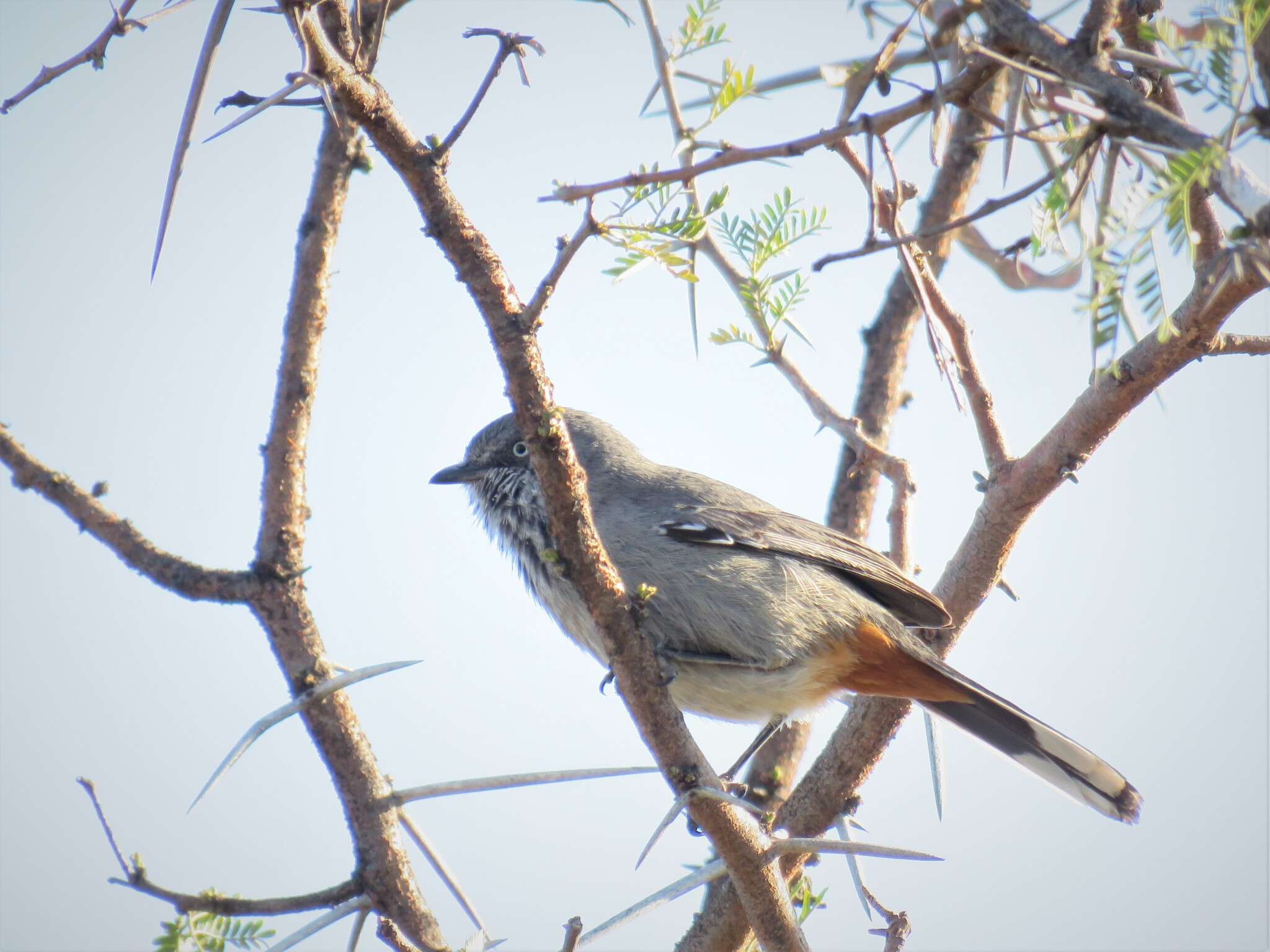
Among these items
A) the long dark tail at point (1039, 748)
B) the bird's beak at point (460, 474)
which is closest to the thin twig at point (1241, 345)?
the long dark tail at point (1039, 748)

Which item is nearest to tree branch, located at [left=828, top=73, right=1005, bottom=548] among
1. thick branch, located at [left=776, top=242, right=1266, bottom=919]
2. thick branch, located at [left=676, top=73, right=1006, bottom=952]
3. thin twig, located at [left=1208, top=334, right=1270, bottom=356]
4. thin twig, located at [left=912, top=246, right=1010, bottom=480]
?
thick branch, located at [left=676, top=73, right=1006, bottom=952]

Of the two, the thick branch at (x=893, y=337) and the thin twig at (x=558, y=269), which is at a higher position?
the thick branch at (x=893, y=337)

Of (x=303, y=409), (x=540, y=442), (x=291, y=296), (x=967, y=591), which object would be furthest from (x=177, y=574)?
(x=967, y=591)

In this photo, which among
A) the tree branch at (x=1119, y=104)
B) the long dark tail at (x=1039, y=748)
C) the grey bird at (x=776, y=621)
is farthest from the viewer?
the grey bird at (x=776, y=621)

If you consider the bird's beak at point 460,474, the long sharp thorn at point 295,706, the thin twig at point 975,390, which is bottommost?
the long sharp thorn at point 295,706

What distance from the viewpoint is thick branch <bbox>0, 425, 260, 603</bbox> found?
3553 mm

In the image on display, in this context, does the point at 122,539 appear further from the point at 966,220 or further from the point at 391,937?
the point at 966,220

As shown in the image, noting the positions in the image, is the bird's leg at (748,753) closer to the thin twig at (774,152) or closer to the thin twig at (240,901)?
the thin twig at (240,901)

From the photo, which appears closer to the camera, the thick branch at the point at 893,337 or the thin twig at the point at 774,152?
the thin twig at the point at 774,152

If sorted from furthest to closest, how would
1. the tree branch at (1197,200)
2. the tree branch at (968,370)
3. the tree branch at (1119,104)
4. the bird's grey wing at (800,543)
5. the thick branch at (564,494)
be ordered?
the bird's grey wing at (800,543)
the tree branch at (968,370)
the tree branch at (1197,200)
the thick branch at (564,494)
the tree branch at (1119,104)

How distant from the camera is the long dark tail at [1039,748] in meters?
4.69

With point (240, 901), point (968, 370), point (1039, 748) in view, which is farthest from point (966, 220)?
point (1039, 748)

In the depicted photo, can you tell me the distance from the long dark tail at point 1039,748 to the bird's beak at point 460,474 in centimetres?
268

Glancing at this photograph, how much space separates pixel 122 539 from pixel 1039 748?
400 centimetres
